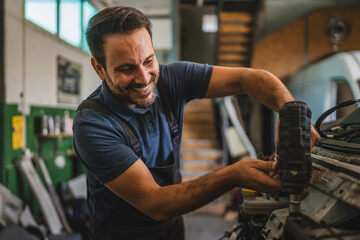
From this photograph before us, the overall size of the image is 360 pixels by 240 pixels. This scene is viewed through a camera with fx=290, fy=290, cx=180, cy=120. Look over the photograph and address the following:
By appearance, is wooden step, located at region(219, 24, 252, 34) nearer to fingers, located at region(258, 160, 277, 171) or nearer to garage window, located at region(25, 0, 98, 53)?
garage window, located at region(25, 0, 98, 53)

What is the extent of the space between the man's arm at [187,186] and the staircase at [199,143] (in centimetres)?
392

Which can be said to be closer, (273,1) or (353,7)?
(353,7)

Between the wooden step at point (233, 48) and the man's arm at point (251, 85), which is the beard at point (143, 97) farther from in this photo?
the wooden step at point (233, 48)

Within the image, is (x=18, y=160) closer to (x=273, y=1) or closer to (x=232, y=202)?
(x=232, y=202)

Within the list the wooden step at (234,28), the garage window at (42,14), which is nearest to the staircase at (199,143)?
the wooden step at (234,28)

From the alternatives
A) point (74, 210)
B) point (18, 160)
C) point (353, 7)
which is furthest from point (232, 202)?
point (353, 7)

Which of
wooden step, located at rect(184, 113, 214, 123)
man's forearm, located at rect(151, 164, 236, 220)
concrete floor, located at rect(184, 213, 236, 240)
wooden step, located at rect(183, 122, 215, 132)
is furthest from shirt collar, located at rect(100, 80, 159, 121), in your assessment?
wooden step, located at rect(184, 113, 214, 123)

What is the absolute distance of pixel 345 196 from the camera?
0.87 metres

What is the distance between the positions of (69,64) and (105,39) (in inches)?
164

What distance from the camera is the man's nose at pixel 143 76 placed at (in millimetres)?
1326

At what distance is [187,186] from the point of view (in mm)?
1155

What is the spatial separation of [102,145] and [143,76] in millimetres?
361

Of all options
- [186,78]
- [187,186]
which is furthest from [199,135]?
[187,186]

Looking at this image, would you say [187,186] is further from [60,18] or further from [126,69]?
[60,18]
